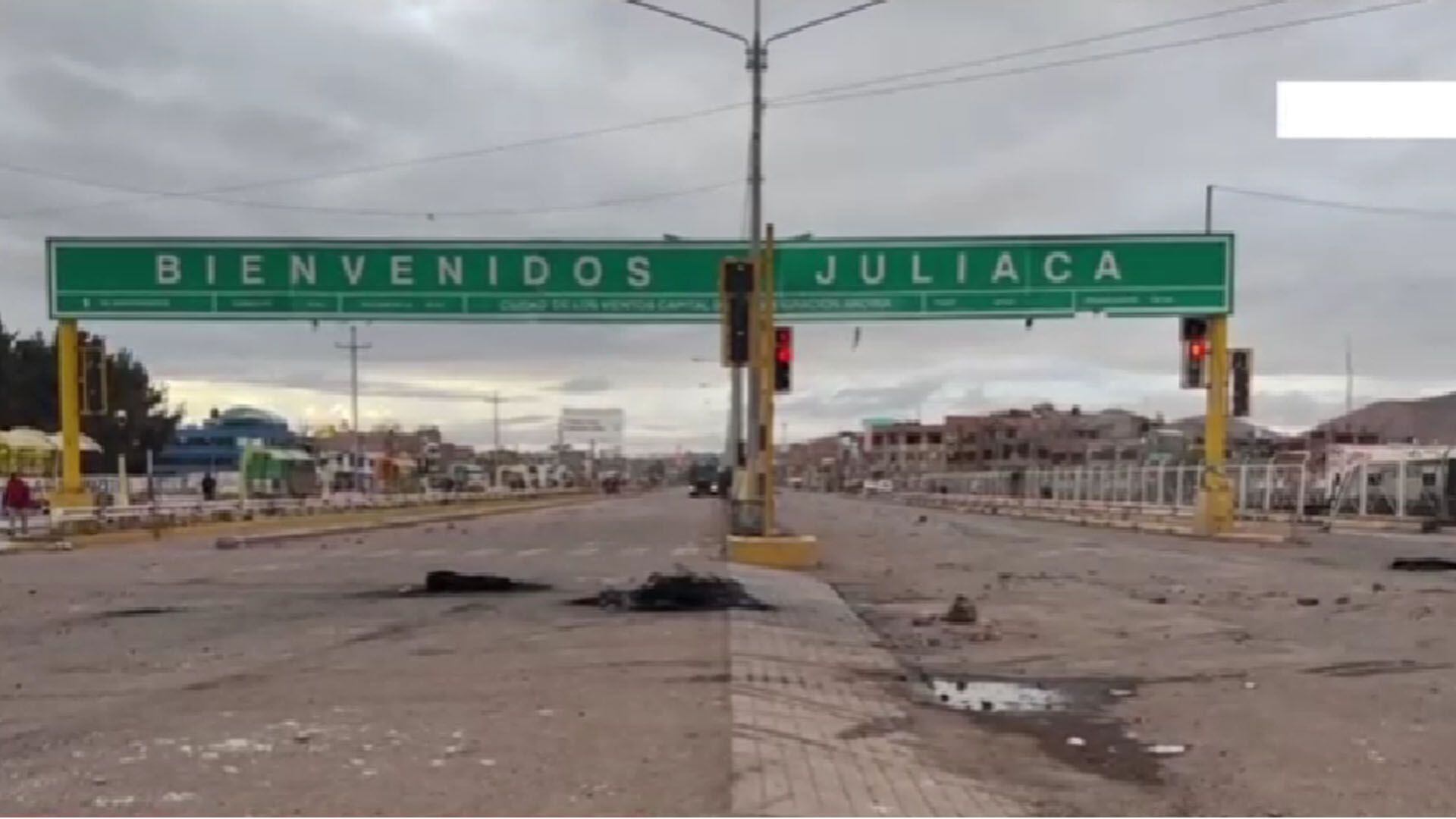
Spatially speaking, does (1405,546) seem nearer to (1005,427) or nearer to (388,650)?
(388,650)

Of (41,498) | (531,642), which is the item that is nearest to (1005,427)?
(41,498)

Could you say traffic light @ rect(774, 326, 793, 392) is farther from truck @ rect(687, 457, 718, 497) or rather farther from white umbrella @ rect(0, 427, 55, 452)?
truck @ rect(687, 457, 718, 497)

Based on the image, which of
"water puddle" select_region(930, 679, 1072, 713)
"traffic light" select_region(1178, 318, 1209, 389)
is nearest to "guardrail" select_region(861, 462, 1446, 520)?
"traffic light" select_region(1178, 318, 1209, 389)

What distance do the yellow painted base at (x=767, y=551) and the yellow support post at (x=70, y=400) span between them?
18325 millimetres

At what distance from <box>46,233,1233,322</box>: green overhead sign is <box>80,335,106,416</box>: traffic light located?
3.35ft

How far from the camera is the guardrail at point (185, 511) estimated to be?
3431 centimetres

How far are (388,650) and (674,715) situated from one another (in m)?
4.48

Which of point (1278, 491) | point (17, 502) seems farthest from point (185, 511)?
point (1278, 491)

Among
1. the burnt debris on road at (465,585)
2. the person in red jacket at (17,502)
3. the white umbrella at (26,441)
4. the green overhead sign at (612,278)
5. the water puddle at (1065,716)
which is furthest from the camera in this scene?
the white umbrella at (26,441)

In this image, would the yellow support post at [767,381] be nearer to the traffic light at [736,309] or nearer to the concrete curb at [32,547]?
the traffic light at [736,309]

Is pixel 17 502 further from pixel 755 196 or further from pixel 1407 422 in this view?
pixel 1407 422

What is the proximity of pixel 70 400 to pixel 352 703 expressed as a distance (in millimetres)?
27334

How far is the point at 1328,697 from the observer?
10391 millimetres

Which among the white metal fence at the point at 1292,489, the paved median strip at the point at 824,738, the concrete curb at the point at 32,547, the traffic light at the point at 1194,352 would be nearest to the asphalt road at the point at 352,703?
the paved median strip at the point at 824,738
